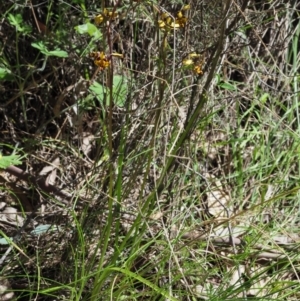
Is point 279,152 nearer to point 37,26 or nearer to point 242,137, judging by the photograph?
point 242,137

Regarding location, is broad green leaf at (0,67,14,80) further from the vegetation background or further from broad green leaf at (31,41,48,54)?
broad green leaf at (31,41,48,54)

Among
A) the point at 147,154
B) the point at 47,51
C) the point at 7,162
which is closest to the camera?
the point at 147,154

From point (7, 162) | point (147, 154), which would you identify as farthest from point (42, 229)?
point (147, 154)

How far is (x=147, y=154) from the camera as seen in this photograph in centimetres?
195

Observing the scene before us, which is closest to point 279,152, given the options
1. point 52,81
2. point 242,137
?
point 242,137

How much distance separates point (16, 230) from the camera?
7.20 feet

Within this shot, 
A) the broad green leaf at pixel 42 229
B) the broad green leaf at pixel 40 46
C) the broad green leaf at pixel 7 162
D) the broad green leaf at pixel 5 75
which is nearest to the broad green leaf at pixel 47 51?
the broad green leaf at pixel 40 46

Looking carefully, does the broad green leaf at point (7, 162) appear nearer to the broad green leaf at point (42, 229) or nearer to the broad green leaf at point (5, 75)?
the broad green leaf at point (42, 229)

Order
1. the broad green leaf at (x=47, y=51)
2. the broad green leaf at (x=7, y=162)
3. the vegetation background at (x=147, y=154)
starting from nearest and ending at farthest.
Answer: the vegetation background at (x=147, y=154) → the broad green leaf at (x=7, y=162) → the broad green leaf at (x=47, y=51)

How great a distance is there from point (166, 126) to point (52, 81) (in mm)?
793

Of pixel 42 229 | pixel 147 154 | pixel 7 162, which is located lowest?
pixel 42 229

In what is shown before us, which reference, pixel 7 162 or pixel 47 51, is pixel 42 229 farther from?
pixel 47 51

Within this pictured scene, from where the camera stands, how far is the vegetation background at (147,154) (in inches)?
72.7

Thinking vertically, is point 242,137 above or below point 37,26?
below
